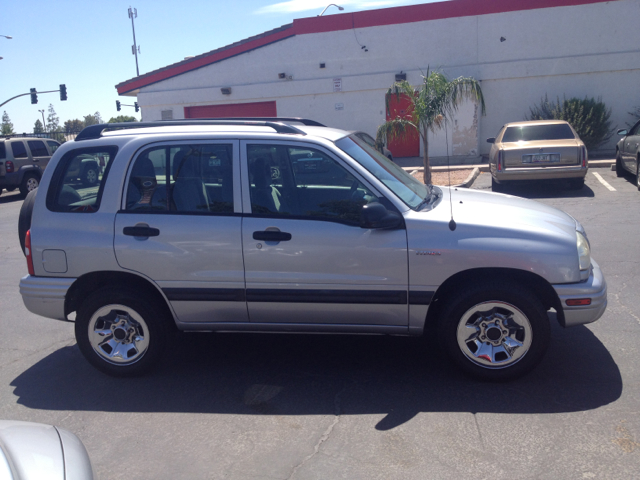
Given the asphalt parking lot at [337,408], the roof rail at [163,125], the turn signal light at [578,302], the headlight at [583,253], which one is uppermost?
the roof rail at [163,125]

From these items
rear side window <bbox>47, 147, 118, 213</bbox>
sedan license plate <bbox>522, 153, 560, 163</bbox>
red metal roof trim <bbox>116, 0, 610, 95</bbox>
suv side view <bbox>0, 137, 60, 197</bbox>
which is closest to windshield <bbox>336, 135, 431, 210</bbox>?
rear side window <bbox>47, 147, 118, 213</bbox>

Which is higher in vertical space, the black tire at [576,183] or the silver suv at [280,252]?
the silver suv at [280,252]

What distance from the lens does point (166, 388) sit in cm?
439

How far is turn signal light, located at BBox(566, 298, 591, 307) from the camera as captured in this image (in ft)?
13.1

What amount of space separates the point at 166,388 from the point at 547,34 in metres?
18.4

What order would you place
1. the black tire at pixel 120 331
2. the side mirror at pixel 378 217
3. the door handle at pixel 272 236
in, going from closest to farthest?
the side mirror at pixel 378 217, the door handle at pixel 272 236, the black tire at pixel 120 331

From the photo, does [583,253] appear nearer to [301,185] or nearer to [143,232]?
[301,185]

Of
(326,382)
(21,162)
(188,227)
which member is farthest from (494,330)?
(21,162)

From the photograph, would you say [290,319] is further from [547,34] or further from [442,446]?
[547,34]

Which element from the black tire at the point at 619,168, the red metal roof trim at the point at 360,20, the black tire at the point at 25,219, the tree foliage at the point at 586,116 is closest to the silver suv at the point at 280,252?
the black tire at the point at 25,219

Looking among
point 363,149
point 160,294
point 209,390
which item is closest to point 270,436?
point 209,390

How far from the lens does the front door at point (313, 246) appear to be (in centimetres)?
409

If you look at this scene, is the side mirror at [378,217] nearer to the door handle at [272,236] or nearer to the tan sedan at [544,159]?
the door handle at [272,236]

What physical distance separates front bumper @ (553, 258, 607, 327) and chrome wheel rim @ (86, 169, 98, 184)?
3389 millimetres
